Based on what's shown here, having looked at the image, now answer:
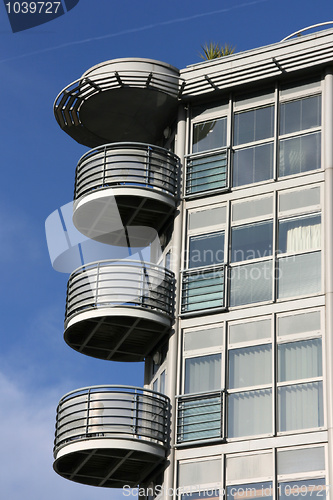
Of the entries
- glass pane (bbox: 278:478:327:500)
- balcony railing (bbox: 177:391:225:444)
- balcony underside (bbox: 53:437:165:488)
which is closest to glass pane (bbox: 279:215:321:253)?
balcony railing (bbox: 177:391:225:444)

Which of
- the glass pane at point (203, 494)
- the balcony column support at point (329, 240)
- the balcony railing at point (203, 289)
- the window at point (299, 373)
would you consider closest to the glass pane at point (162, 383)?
the balcony railing at point (203, 289)

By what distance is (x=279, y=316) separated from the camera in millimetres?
25516

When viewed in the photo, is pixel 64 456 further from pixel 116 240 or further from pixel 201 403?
pixel 116 240

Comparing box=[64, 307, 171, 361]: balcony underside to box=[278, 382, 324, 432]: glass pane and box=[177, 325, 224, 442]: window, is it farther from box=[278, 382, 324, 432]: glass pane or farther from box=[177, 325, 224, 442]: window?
box=[278, 382, 324, 432]: glass pane

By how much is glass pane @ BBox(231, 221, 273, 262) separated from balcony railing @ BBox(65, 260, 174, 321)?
1.90 metres

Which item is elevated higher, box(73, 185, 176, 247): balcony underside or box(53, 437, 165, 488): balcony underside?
box(73, 185, 176, 247): balcony underside

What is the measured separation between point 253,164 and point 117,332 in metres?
5.89

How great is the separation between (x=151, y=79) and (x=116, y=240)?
16.3ft

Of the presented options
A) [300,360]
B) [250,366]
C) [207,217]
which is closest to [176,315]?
[250,366]

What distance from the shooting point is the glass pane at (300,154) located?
27.3 m

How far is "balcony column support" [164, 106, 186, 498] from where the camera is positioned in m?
25.0

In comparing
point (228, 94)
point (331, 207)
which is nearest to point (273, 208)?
point (331, 207)

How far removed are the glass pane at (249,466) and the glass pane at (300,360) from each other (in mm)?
1987

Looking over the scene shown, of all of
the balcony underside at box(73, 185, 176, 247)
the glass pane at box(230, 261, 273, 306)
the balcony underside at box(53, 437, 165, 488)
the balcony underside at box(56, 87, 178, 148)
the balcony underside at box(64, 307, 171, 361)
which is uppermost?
the balcony underside at box(56, 87, 178, 148)
